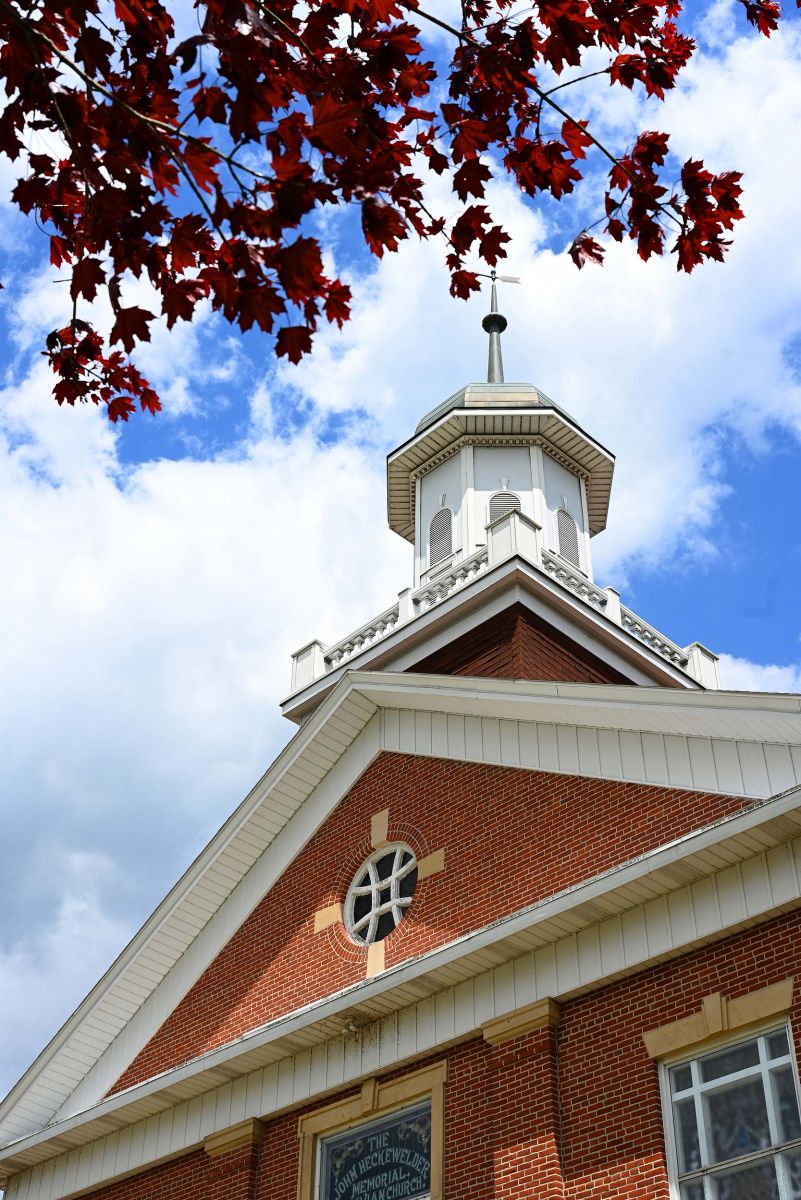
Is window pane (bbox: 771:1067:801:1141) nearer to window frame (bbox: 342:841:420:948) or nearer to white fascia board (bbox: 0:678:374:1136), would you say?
window frame (bbox: 342:841:420:948)

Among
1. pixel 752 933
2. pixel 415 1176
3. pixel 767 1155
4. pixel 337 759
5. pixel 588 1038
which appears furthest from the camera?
pixel 337 759

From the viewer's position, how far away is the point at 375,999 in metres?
13.3

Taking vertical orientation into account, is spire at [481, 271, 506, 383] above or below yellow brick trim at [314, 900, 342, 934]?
above

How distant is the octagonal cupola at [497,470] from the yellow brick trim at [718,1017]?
477 inches

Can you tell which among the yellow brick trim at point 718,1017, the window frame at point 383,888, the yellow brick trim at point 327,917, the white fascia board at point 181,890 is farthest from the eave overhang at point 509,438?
the yellow brick trim at point 718,1017

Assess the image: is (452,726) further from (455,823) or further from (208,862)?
(208,862)

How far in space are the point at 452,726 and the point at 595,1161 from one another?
5.32m

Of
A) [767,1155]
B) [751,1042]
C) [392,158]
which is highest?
[392,158]

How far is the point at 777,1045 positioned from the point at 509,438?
1492 cm

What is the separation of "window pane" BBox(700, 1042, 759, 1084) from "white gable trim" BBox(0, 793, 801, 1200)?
89 centimetres

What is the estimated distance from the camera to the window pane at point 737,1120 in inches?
412

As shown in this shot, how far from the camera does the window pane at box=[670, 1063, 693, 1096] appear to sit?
36.5ft

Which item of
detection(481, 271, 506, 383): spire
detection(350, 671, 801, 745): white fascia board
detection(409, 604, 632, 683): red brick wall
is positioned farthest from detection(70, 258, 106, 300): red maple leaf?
detection(481, 271, 506, 383): spire

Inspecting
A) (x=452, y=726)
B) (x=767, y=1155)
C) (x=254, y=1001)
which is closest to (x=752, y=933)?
(x=767, y=1155)
